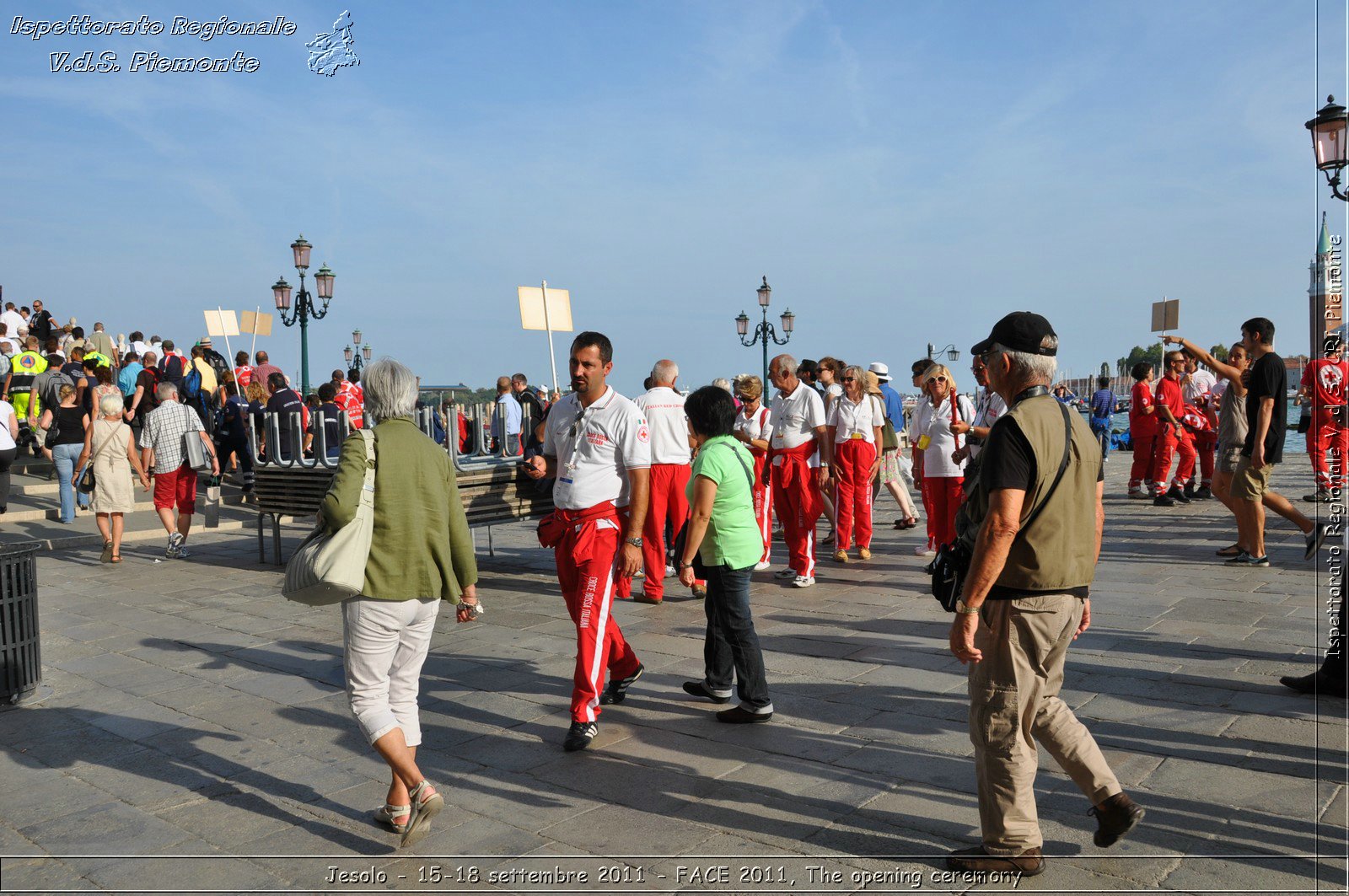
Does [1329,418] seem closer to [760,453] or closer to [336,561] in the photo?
[760,453]

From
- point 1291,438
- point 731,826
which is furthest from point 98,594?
point 1291,438

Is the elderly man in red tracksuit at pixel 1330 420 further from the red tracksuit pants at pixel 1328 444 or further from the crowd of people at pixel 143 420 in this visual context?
the crowd of people at pixel 143 420

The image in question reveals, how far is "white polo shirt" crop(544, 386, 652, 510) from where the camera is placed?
468cm

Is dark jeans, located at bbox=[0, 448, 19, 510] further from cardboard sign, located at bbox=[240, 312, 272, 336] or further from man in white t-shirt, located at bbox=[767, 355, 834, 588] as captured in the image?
man in white t-shirt, located at bbox=[767, 355, 834, 588]

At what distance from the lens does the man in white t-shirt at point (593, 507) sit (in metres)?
4.48

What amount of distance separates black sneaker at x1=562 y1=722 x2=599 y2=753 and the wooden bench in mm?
4367

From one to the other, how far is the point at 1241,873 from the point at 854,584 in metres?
5.10

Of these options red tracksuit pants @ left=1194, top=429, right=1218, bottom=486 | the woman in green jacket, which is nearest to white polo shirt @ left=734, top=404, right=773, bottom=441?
the woman in green jacket

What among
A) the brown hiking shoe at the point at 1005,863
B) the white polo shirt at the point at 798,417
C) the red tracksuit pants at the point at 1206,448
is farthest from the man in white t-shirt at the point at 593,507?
the red tracksuit pants at the point at 1206,448

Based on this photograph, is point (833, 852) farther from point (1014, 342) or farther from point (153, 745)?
point (153, 745)

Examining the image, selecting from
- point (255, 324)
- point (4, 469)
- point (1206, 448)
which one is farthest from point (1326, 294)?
point (255, 324)

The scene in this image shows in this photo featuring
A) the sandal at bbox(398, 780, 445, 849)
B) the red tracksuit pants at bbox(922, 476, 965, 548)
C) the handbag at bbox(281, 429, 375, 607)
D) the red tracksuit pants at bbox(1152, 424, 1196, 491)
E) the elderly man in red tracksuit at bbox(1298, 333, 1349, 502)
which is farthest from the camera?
the red tracksuit pants at bbox(1152, 424, 1196, 491)

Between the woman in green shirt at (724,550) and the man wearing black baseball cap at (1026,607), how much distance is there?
5.53ft

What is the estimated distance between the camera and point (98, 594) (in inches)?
343
